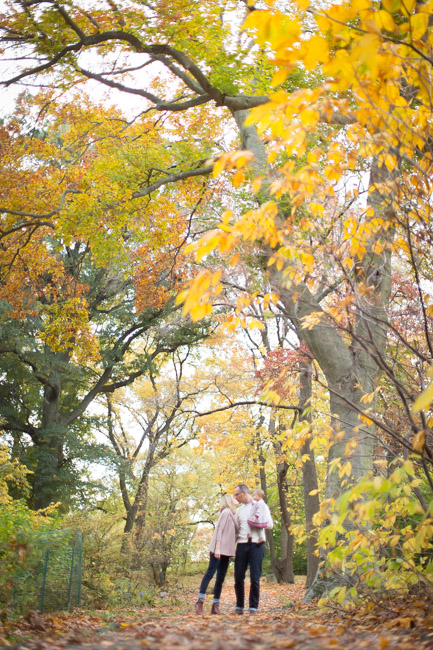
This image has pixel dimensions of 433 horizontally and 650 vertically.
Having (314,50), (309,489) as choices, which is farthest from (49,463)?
(314,50)

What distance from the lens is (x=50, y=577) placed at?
7.62 meters

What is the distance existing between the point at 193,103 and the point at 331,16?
6407 mm

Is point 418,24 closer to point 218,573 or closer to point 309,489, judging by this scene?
point 218,573

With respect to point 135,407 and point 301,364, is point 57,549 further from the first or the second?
point 135,407

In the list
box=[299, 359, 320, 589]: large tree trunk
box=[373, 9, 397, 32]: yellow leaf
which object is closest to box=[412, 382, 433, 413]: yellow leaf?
box=[373, 9, 397, 32]: yellow leaf

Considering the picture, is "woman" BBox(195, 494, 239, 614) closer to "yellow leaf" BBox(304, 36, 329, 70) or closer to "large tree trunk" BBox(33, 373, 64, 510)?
"yellow leaf" BBox(304, 36, 329, 70)

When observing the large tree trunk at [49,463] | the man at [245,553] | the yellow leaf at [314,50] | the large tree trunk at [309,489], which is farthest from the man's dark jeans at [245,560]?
the large tree trunk at [49,463]

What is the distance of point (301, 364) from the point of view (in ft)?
40.5

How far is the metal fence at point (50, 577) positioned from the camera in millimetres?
6073

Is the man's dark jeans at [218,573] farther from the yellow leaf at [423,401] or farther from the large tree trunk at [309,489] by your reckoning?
the yellow leaf at [423,401]

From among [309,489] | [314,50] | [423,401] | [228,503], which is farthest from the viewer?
[309,489]

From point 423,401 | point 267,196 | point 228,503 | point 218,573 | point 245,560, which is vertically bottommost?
point 218,573

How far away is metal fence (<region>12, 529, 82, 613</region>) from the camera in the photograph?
19.9ft

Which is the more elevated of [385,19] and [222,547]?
[385,19]
